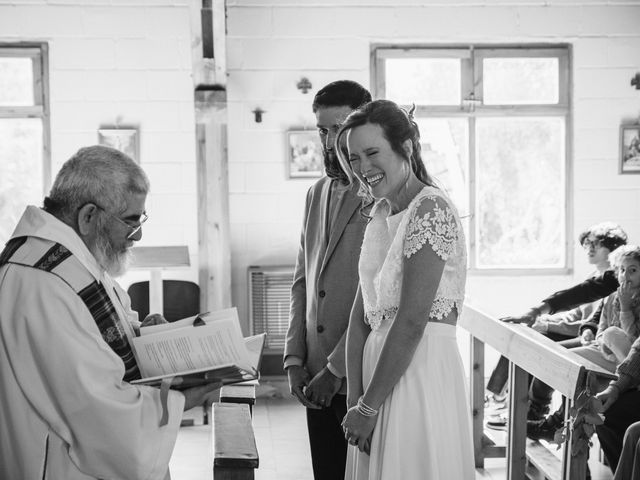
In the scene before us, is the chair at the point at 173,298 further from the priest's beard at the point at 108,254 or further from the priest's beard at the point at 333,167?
the priest's beard at the point at 108,254

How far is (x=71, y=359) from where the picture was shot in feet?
5.90

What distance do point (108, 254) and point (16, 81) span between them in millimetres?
5210

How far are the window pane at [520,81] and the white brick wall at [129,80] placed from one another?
92.8 inches

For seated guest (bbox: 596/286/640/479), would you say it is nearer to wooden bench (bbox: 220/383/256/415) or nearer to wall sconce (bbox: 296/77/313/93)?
wooden bench (bbox: 220/383/256/415)

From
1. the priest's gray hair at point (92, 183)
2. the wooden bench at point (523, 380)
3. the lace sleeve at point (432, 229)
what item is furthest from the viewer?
the wooden bench at point (523, 380)

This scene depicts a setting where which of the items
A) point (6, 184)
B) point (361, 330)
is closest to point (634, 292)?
point (361, 330)

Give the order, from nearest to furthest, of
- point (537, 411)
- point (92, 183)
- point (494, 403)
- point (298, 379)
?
1. point (92, 183)
2. point (298, 379)
3. point (537, 411)
4. point (494, 403)

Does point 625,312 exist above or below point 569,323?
above

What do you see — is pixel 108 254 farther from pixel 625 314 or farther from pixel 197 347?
pixel 625 314

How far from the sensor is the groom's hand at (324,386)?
2.54m

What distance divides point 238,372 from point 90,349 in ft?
1.07

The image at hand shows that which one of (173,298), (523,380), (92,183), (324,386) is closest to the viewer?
(92,183)

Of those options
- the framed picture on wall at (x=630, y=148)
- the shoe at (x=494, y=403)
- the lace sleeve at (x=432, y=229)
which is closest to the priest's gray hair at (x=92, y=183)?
the lace sleeve at (x=432, y=229)

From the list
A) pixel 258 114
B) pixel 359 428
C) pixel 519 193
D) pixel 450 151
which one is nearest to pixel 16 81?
pixel 258 114
